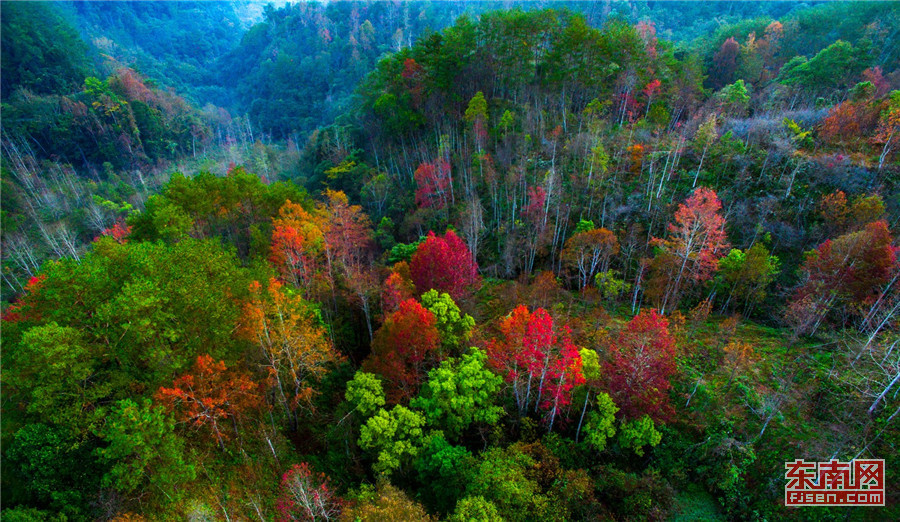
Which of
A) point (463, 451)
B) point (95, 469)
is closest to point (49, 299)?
point (95, 469)

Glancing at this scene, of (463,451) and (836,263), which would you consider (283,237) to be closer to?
(463,451)

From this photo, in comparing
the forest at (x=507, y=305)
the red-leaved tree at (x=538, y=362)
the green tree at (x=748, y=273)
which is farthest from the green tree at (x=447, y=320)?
the green tree at (x=748, y=273)

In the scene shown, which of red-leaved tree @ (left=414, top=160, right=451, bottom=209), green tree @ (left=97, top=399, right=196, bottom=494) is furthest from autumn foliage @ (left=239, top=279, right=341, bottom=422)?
red-leaved tree @ (left=414, top=160, right=451, bottom=209)

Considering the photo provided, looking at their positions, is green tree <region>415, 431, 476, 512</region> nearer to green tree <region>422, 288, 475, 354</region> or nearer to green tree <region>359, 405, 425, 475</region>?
green tree <region>359, 405, 425, 475</region>

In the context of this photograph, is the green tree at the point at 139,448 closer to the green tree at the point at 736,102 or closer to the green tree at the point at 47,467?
the green tree at the point at 47,467

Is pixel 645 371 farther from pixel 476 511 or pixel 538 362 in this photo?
pixel 476 511
